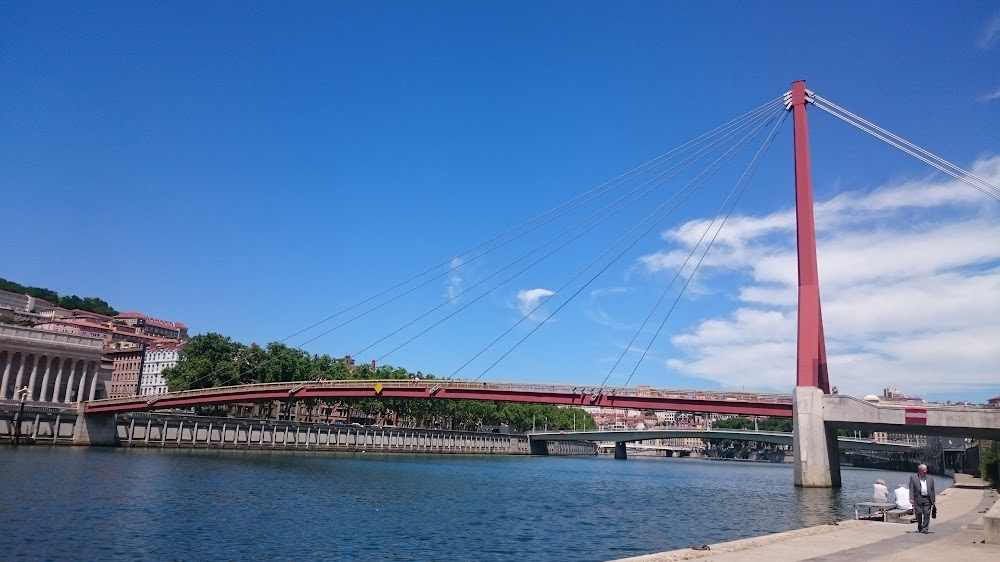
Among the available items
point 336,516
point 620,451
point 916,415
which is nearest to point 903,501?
point 336,516

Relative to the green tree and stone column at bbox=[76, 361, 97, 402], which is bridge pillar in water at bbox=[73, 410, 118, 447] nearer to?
the green tree

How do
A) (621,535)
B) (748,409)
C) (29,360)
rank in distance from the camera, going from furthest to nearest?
(29,360) < (748,409) < (621,535)

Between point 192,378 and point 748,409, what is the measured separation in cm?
7607

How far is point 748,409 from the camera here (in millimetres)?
56875

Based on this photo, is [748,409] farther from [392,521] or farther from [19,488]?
[19,488]

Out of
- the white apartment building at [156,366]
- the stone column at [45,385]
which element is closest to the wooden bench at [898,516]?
the stone column at [45,385]

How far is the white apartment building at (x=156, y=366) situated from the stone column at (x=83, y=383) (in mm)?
63476

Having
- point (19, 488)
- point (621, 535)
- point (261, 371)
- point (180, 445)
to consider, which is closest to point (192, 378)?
point (261, 371)

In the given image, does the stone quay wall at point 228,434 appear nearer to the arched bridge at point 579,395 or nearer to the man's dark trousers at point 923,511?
the arched bridge at point 579,395

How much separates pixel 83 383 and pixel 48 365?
17.0ft

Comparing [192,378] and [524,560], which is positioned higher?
[192,378]

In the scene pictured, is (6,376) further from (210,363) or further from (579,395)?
(579,395)

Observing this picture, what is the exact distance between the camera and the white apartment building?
165m

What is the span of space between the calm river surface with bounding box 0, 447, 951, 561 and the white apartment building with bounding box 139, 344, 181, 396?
120 metres
